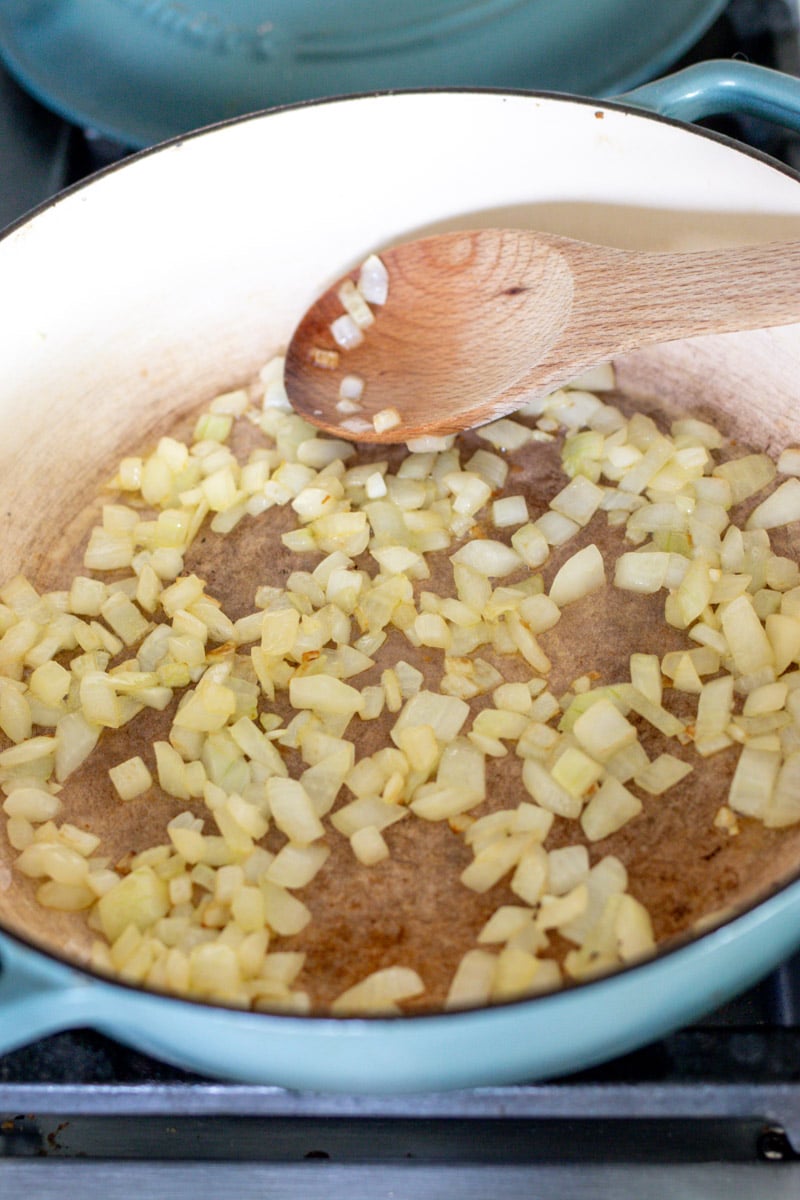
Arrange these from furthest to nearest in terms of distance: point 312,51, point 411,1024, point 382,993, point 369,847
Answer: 1. point 312,51
2. point 369,847
3. point 382,993
4. point 411,1024

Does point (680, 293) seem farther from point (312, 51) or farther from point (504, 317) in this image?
point (312, 51)

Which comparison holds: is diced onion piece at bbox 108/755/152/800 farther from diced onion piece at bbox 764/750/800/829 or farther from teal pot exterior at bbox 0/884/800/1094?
diced onion piece at bbox 764/750/800/829

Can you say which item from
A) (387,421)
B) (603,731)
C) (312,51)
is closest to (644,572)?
(603,731)

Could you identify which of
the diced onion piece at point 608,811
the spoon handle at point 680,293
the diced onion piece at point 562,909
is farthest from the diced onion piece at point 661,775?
the spoon handle at point 680,293

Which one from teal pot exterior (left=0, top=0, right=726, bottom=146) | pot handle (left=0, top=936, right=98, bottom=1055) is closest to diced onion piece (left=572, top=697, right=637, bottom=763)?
pot handle (left=0, top=936, right=98, bottom=1055)

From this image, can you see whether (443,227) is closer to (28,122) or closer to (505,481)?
(505,481)
